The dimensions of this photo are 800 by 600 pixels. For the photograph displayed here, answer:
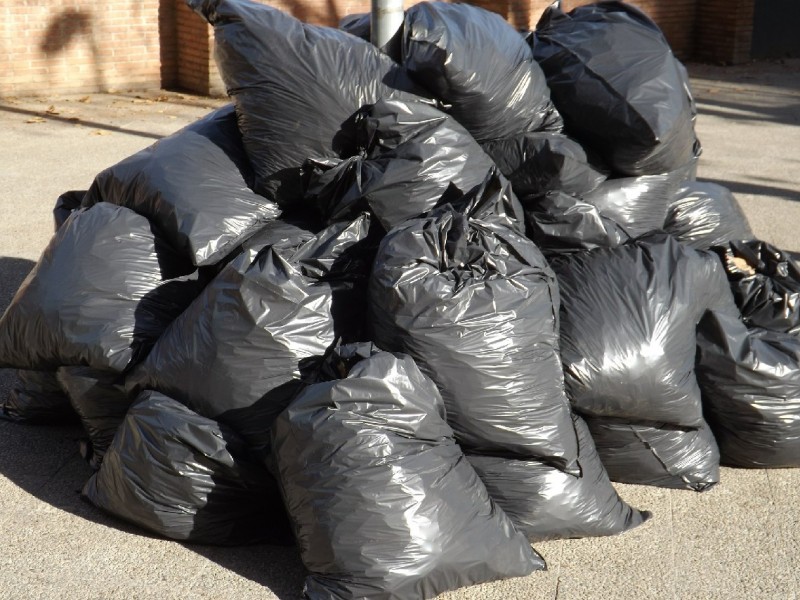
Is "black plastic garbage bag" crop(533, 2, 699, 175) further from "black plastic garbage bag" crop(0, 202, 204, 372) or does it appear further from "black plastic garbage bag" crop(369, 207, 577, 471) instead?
"black plastic garbage bag" crop(0, 202, 204, 372)

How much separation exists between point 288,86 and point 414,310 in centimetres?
107

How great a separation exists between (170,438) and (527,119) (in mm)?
1769

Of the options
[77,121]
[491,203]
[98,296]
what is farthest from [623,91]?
[77,121]

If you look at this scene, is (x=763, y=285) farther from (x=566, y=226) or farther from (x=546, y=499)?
(x=546, y=499)

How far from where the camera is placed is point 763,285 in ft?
12.3

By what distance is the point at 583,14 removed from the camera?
4090 mm

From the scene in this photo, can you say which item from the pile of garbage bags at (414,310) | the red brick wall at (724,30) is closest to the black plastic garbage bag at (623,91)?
the pile of garbage bags at (414,310)

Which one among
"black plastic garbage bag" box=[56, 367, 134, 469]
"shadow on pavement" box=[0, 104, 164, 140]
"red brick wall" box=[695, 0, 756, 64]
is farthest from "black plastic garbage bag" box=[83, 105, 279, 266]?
"red brick wall" box=[695, 0, 756, 64]

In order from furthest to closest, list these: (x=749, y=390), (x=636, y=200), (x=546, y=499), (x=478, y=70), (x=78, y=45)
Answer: (x=78, y=45) → (x=636, y=200) → (x=478, y=70) → (x=749, y=390) → (x=546, y=499)

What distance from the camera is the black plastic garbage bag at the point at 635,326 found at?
3223 mm

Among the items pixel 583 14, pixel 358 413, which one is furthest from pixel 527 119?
pixel 358 413

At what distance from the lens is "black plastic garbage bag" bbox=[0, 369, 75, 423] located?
145 inches

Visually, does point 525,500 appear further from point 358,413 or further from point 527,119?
point 527,119

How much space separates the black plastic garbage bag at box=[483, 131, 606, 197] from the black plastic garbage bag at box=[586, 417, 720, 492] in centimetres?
89
